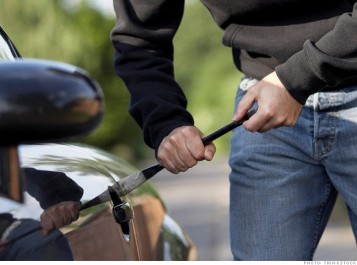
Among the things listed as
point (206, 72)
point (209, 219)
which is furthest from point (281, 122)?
point (206, 72)

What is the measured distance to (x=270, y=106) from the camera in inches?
85.0

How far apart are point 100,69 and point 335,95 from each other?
1776 centimetres

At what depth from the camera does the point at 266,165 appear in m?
2.37

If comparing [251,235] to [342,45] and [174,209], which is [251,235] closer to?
[342,45]

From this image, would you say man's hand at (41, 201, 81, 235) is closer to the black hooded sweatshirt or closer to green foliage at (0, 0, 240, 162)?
the black hooded sweatshirt

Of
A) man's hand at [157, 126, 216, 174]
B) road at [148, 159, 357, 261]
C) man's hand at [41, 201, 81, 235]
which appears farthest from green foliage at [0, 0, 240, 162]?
man's hand at [41, 201, 81, 235]

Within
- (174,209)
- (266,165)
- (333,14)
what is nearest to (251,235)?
(266,165)

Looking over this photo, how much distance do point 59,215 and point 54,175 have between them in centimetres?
13

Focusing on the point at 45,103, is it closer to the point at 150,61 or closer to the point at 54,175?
the point at 54,175

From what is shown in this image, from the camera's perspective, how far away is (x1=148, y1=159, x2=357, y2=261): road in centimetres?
753

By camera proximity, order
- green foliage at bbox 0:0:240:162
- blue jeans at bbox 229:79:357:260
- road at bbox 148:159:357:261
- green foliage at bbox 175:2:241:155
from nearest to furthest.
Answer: blue jeans at bbox 229:79:357:260 → road at bbox 148:159:357:261 → green foliage at bbox 0:0:240:162 → green foliage at bbox 175:2:241:155

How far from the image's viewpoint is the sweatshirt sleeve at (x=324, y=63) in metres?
2.17

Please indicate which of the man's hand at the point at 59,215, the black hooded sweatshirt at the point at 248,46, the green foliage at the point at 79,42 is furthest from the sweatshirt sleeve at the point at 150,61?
the green foliage at the point at 79,42

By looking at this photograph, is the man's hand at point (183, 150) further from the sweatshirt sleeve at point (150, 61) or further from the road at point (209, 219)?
the road at point (209, 219)
